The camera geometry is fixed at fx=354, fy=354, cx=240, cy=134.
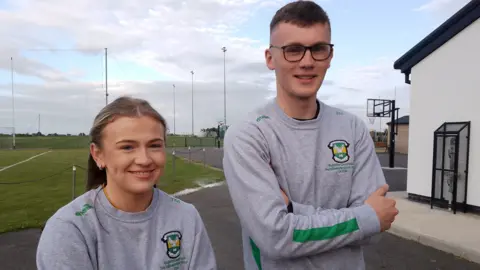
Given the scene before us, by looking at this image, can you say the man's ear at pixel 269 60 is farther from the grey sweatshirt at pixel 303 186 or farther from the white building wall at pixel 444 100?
the white building wall at pixel 444 100

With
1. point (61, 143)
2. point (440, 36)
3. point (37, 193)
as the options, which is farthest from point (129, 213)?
point (61, 143)

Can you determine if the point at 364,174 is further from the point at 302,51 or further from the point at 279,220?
the point at 302,51

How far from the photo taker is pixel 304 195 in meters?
1.82

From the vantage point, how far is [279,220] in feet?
5.38

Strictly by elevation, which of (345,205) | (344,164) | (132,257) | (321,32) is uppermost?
(321,32)

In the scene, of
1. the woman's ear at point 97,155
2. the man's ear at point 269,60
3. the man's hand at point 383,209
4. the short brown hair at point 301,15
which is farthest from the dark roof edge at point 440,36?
the woman's ear at point 97,155

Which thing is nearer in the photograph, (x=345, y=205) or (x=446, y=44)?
(x=345, y=205)

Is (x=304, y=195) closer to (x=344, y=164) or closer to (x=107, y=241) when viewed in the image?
(x=344, y=164)

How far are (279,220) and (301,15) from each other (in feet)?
3.39

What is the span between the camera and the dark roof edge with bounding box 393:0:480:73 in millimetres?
8488

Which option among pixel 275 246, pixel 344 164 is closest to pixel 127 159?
pixel 275 246

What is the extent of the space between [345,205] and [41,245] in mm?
Answer: 1496

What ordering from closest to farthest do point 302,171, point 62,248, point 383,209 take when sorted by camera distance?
point 62,248 < point 383,209 < point 302,171

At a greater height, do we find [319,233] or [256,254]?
[319,233]
